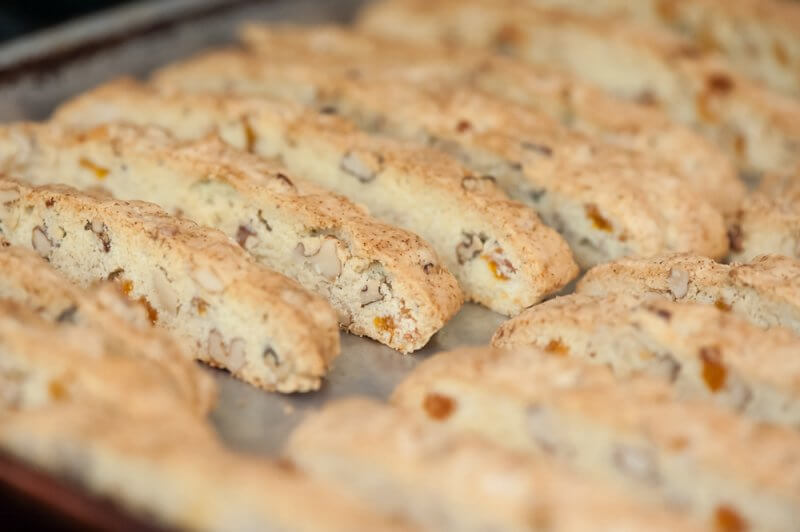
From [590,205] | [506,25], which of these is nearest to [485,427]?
[590,205]

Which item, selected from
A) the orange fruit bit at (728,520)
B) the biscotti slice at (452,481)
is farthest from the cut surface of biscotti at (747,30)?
the biscotti slice at (452,481)

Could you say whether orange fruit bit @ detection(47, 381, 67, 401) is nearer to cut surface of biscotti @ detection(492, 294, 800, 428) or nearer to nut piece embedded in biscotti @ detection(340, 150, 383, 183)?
cut surface of biscotti @ detection(492, 294, 800, 428)

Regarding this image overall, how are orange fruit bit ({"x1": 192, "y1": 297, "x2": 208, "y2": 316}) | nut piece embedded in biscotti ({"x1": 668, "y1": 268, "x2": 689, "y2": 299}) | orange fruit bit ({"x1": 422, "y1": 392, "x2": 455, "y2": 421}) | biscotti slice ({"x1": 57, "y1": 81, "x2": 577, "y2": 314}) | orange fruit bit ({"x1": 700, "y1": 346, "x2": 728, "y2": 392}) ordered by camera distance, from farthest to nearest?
biscotti slice ({"x1": 57, "y1": 81, "x2": 577, "y2": 314})
nut piece embedded in biscotti ({"x1": 668, "y1": 268, "x2": 689, "y2": 299})
orange fruit bit ({"x1": 192, "y1": 297, "x2": 208, "y2": 316})
orange fruit bit ({"x1": 700, "y1": 346, "x2": 728, "y2": 392})
orange fruit bit ({"x1": 422, "y1": 392, "x2": 455, "y2": 421})

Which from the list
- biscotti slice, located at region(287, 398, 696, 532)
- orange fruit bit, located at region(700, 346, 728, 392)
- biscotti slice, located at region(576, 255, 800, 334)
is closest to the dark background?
biscotti slice, located at region(576, 255, 800, 334)

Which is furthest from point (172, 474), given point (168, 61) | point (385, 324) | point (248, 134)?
point (168, 61)

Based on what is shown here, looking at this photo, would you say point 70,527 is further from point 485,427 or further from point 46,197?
point 46,197
